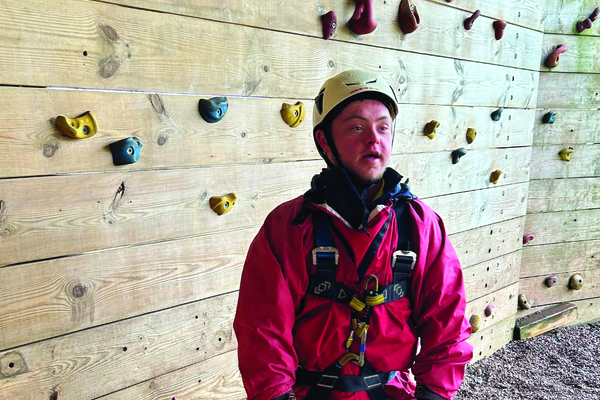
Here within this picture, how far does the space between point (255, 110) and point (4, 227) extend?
3.65ft

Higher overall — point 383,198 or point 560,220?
point 383,198

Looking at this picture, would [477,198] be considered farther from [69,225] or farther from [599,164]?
[69,225]

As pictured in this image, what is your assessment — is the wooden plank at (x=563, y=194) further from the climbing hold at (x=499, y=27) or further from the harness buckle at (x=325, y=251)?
the harness buckle at (x=325, y=251)

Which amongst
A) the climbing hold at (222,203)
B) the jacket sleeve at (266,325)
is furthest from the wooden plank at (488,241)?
the jacket sleeve at (266,325)

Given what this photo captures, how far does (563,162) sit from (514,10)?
1.52m

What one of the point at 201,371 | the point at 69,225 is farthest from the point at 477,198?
the point at 69,225

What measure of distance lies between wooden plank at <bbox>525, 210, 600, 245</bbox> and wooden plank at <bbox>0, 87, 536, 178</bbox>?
2.73 metres

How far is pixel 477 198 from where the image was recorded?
3.58 meters

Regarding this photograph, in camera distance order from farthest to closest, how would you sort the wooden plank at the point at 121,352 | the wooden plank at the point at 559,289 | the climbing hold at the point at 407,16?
the wooden plank at the point at 559,289 < the climbing hold at the point at 407,16 < the wooden plank at the point at 121,352

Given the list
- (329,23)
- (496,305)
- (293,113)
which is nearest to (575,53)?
(496,305)

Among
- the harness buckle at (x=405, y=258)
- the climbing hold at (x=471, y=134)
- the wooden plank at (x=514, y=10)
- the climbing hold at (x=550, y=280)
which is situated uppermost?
the wooden plank at (x=514, y=10)

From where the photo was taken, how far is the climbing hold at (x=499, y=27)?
131 inches

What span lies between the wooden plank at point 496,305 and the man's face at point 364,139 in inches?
95.1

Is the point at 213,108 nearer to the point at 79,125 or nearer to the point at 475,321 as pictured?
the point at 79,125
